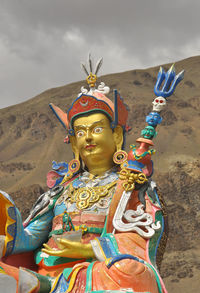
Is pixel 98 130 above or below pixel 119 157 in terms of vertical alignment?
above

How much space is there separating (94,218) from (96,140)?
114 centimetres

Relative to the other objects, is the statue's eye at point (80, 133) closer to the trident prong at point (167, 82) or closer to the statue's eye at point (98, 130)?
the statue's eye at point (98, 130)

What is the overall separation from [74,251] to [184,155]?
173ft

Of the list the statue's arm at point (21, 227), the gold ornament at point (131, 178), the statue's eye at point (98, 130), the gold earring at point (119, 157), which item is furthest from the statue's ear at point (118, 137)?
the statue's arm at point (21, 227)

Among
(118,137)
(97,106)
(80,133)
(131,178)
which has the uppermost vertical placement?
(97,106)

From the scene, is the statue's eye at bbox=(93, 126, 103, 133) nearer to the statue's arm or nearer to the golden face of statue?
the golden face of statue

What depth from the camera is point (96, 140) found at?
24.4ft

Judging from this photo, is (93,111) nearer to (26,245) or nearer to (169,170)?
(26,245)

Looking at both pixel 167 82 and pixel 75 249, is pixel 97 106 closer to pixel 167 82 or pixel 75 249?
pixel 167 82

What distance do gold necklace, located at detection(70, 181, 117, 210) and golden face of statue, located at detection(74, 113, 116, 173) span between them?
441 millimetres

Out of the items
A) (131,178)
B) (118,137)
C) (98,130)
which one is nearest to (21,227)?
(131,178)

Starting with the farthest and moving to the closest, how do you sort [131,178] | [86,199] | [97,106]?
[97,106] < [86,199] < [131,178]

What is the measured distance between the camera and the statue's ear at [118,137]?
25.1 feet

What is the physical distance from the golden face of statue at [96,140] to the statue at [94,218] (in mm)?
14
